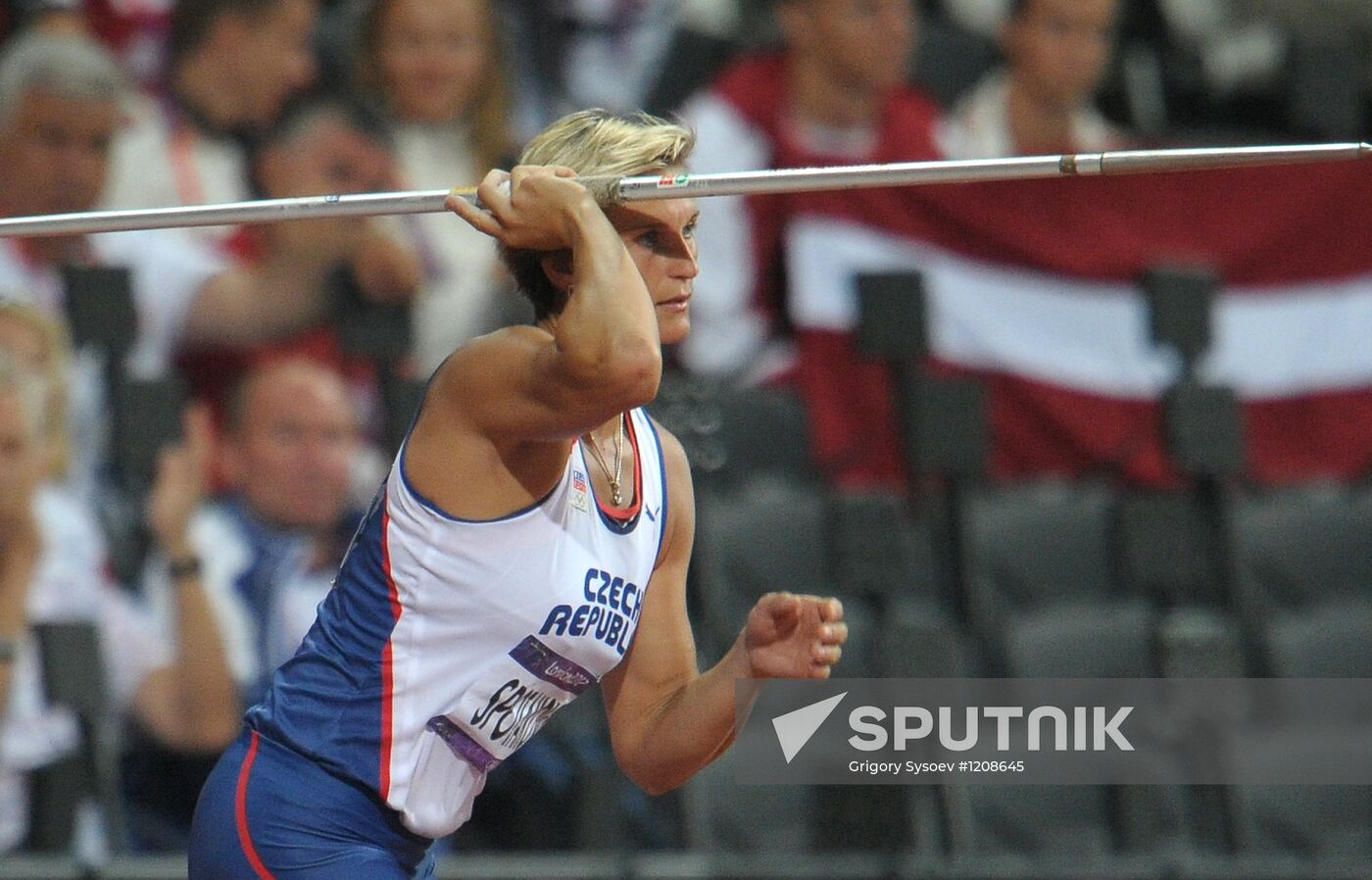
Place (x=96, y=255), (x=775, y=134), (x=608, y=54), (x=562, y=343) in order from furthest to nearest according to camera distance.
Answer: (x=608, y=54), (x=775, y=134), (x=96, y=255), (x=562, y=343)

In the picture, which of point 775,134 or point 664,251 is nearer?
point 664,251

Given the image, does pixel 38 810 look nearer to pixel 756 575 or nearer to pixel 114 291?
pixel 114 291

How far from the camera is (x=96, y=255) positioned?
589 centimetres

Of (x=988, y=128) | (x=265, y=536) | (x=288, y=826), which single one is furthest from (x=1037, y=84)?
(x=288, y=826)

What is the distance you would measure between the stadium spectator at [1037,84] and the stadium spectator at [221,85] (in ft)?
7.01

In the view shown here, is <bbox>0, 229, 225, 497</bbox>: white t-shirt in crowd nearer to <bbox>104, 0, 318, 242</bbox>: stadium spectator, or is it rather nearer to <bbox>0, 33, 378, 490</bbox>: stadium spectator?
<bbox>0, 33, 378, 490</bbox>: stadium spectator

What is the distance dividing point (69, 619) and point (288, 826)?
2.20 m

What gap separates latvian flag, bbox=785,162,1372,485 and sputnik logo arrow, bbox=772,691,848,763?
3.95 ft

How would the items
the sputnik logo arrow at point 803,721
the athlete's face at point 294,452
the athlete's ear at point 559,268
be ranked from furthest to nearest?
the athlete's face at point 294,452, the sputnik logo arrow at point 803,721, the athlete's ear at point 559,268

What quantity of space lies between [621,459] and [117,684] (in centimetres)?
242

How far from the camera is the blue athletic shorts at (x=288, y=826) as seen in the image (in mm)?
3488

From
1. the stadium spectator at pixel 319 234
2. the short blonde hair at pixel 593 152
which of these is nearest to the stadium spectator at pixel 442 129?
the stadium spectator at pixel 319 234

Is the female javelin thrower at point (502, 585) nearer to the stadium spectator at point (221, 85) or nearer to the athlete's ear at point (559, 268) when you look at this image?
the athlete's ear at point (559, 268)

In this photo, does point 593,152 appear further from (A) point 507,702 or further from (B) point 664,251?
(A) point 507,702
